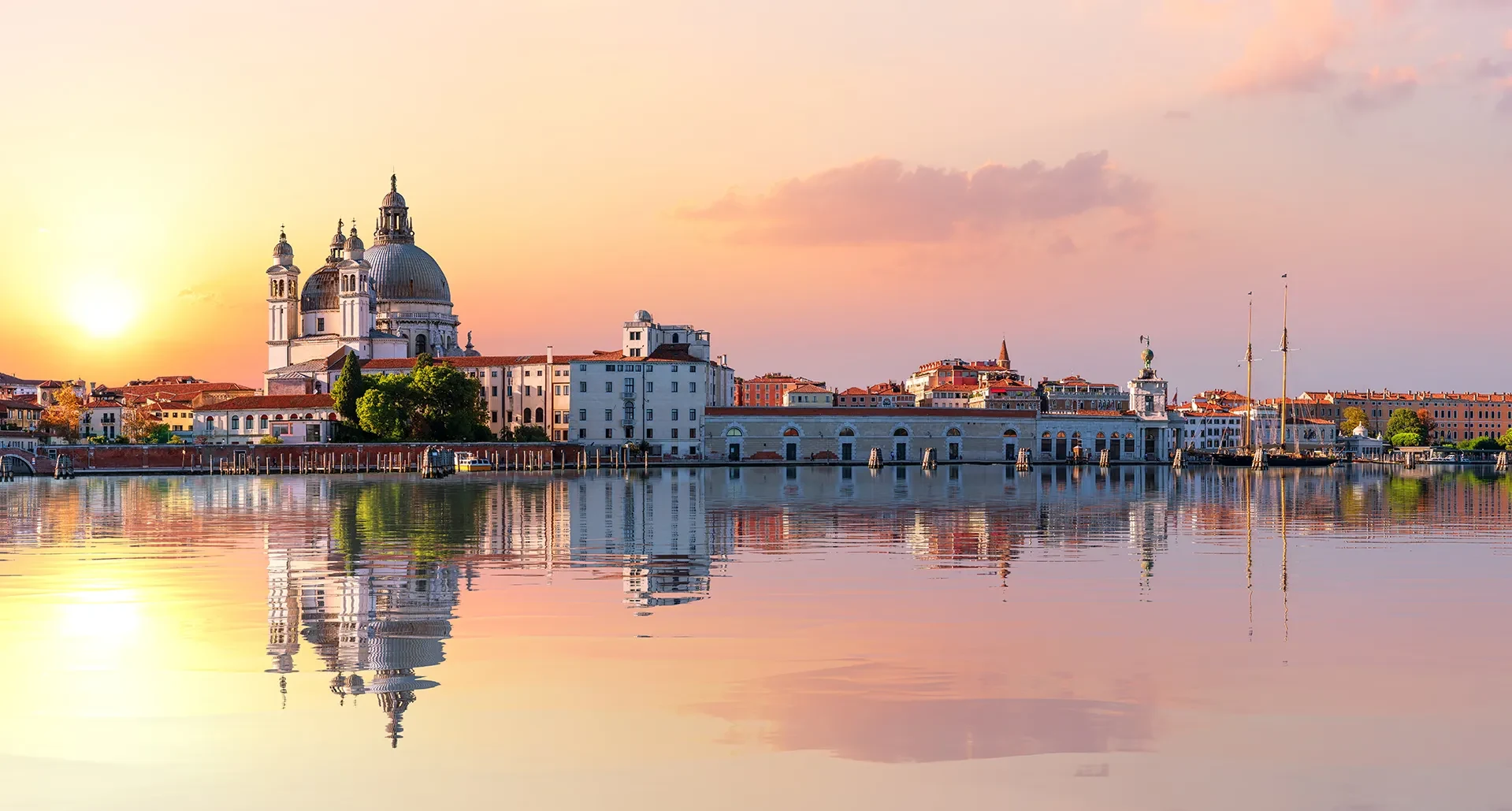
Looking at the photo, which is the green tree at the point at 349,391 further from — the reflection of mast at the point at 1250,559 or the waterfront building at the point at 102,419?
the reflection of mast at the point at 1250,559

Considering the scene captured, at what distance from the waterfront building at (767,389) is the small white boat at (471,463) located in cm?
5813

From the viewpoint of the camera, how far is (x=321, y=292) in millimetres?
84438

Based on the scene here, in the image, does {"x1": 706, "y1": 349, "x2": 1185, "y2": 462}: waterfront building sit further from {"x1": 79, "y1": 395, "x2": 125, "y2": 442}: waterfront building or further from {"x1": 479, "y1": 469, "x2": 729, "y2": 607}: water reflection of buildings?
{"x1": 79, "y1": 395, "x2": 125, "y2": 442}: waterfront building

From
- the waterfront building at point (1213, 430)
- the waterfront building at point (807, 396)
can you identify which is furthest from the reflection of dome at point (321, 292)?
the waterfront building at point (1213, 430)

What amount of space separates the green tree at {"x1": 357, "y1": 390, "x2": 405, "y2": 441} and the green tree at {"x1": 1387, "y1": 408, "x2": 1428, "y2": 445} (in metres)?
95.7

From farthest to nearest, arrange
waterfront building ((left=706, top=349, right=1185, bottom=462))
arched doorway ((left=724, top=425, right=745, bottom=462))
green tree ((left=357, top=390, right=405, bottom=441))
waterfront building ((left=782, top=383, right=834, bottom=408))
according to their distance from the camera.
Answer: waterfront building ((left=782, top=383, right=834, bottom=408)), waterfront building ((left=706, top=349, right=1185, bottom=462)), arched doorway ((left=724, top=425, right=745, bottom=462)), green tree ((left=357, top=390, right=405, bottom=441))

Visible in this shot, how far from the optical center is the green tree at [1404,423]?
13212cm

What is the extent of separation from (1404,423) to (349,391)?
325ft

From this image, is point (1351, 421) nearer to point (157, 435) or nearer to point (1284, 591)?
point (157, 435)

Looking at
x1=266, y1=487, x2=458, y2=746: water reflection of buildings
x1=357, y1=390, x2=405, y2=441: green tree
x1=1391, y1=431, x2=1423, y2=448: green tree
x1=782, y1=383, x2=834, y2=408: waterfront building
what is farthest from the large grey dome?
x1=1391, y1=431, x2=1423, y2=448: green tree

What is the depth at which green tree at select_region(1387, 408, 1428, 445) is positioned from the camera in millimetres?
132125

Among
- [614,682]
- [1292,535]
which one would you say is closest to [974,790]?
[614,682]

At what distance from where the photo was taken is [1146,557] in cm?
2114

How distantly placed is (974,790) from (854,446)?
77.5 metres
